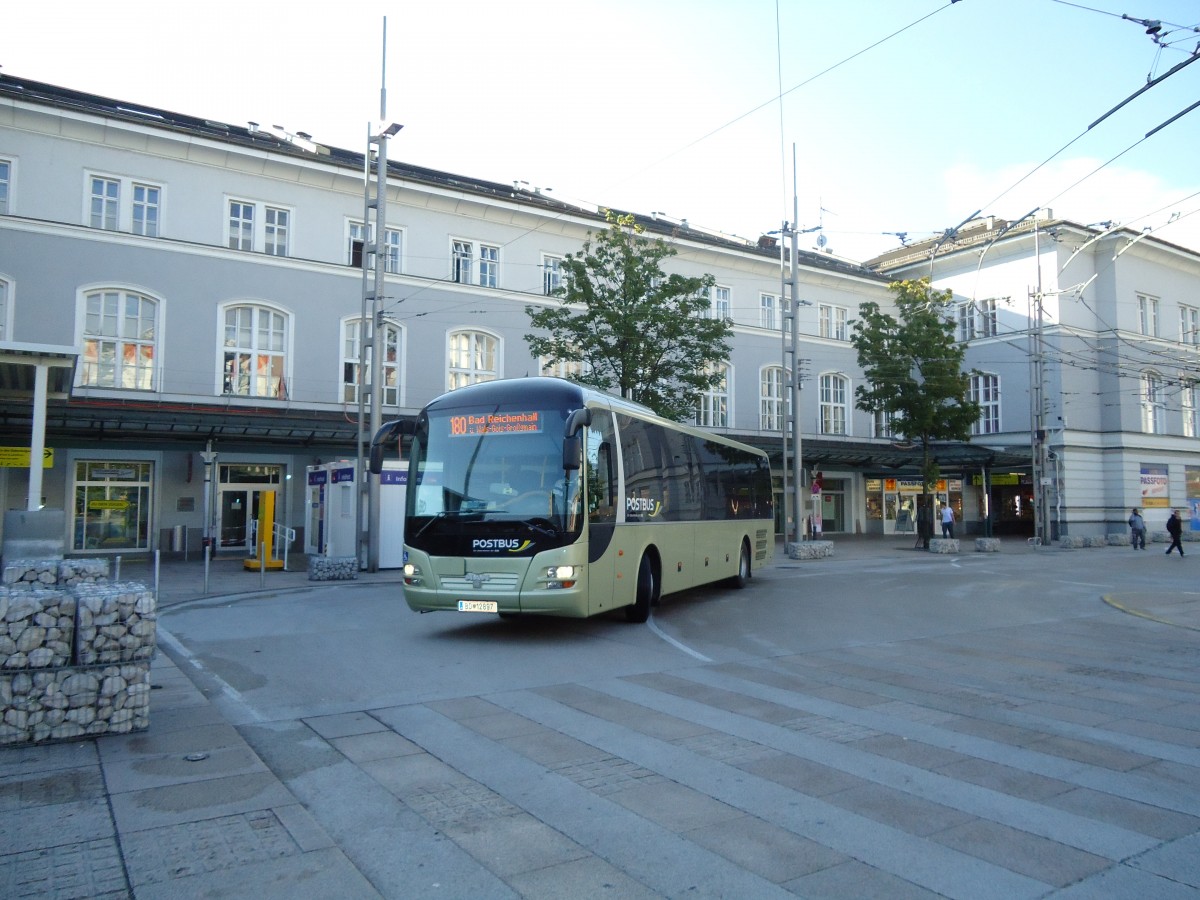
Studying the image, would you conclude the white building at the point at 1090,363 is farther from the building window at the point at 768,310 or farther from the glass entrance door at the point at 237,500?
the glass entrance door at the point at 237,500

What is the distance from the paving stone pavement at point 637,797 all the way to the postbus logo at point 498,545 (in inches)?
107

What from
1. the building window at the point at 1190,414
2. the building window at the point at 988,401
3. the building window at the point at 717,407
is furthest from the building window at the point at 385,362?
the building window at the point at 1190,414

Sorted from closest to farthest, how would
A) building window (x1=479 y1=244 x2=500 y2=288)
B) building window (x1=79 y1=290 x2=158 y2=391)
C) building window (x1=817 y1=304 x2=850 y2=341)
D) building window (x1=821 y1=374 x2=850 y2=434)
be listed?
building window (x1=79 y1=290 x2=158 y2=391) → building window (x1=479 y1=244 x2=500 y2=288) → building window (x1=821 y1=374 x2=850 y2=434) → building window (x1=817 y1=304 x2=850 y2=341)

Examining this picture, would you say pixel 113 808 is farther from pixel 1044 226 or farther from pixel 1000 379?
pixel 1000 379

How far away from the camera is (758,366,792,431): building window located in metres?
45.2

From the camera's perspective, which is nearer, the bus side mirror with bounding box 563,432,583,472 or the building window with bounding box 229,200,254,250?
the bus side mirror with bounding box 563,432,583,472

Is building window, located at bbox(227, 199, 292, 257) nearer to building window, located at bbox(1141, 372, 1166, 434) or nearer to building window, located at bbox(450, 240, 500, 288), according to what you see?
building window, located at bbox(450, 240, 500, 288)

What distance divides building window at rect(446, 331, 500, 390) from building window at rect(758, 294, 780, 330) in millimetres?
15282

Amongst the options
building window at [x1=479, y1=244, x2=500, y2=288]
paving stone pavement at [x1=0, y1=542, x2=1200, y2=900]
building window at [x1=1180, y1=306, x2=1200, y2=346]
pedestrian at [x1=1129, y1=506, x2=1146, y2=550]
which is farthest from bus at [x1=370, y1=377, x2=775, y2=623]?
building window at [x1=1180, y1=306, x2=1200, y2=346]

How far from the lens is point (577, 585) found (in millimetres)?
11414

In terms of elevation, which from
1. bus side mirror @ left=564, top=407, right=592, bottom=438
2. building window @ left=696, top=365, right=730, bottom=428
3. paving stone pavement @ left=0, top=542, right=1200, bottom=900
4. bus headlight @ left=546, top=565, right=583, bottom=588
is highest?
building window @ left=696, top=365, right=730, bottom=428

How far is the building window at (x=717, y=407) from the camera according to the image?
42.9 metres

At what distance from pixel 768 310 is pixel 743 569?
1107 inches

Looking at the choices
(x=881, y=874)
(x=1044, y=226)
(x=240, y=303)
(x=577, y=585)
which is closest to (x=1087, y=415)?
(x=1044, y=226)
